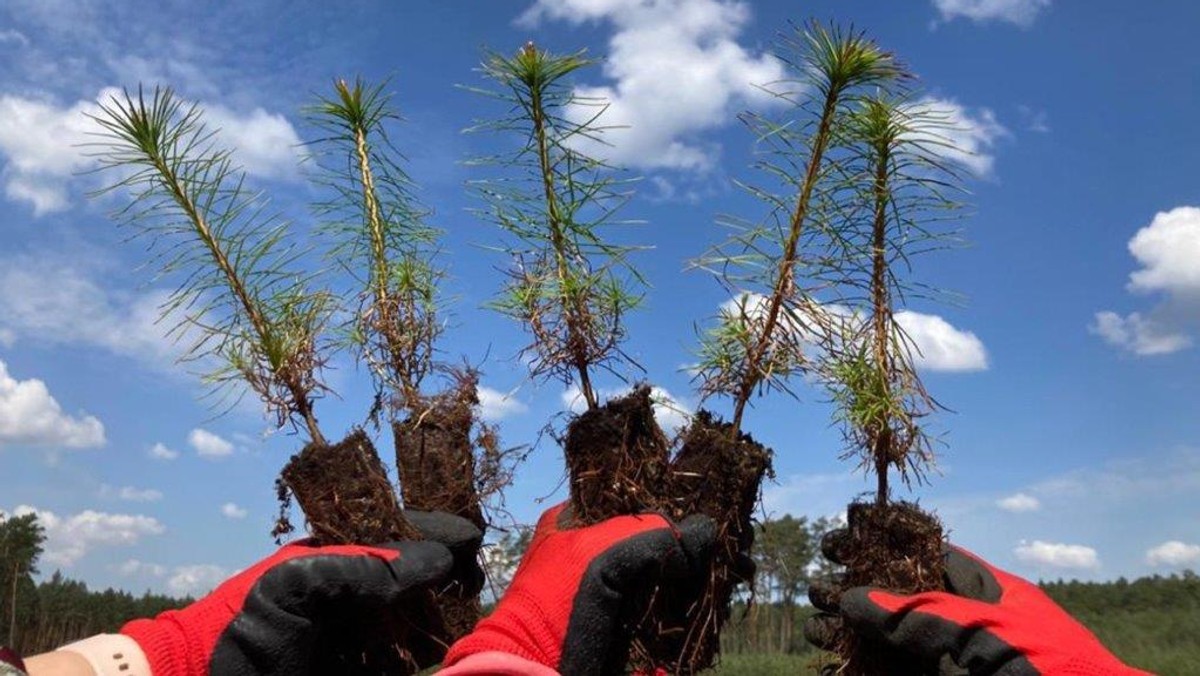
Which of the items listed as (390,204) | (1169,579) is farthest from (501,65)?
(1169,579)

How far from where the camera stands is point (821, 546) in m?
1.99

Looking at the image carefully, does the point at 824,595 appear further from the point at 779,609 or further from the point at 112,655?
the point at 779,609

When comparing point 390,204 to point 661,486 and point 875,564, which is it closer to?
point 661,486

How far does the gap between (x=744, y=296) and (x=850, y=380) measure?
0.86 ft

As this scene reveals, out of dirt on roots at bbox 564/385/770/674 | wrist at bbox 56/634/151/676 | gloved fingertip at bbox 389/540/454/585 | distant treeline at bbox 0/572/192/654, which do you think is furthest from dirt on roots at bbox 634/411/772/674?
distant treeline at bbox 0/572/192/654

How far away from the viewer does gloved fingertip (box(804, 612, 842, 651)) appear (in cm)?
194

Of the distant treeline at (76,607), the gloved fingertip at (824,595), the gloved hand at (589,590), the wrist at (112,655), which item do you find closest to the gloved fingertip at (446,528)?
A: the gloved hand at (589,590)

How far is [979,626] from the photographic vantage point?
162 cm

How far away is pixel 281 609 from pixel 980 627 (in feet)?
3.71

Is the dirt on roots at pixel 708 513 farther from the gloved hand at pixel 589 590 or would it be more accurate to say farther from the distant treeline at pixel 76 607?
the distant treeline at pixel 76 607

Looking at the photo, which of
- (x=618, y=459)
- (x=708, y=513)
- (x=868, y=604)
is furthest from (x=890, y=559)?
(x=618, y=459)

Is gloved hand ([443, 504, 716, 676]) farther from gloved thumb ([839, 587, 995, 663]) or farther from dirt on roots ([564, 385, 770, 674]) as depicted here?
gloved thumb ([839, 587, 995, 663])

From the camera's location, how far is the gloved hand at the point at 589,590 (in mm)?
1553

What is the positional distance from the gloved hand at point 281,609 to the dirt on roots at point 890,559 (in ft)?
2.60
